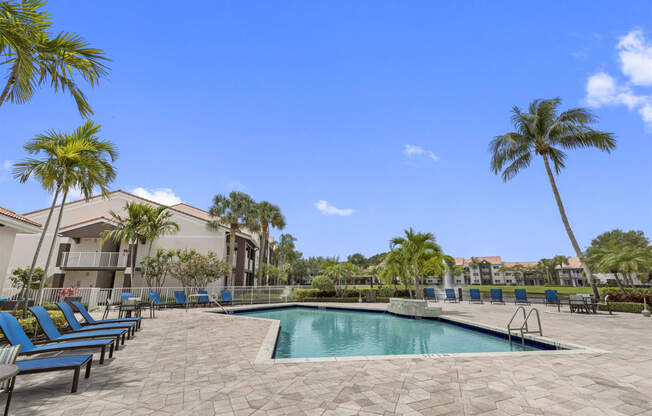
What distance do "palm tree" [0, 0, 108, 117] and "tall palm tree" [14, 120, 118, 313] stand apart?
7.54 ft

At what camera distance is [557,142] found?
1994 centimetres

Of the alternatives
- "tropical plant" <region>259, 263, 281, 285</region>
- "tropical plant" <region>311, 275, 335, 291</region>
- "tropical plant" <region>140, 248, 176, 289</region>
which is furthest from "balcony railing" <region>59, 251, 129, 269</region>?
"tropical plant" <region>259, 263, 281, 285</region>

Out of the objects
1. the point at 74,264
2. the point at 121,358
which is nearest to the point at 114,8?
the point at 121,358

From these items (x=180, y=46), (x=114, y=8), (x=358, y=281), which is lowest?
(x=358, y=281)

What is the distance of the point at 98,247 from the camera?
24156mm

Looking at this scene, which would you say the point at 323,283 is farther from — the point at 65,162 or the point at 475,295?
the point at 65,162

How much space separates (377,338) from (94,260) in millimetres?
23392

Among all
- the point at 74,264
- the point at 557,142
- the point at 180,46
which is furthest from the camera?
the point at 74,264

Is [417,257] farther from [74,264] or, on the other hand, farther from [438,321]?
[74,264]

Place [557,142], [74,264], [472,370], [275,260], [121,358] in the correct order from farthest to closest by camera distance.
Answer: [275,260] → [74,264] → [557,142] → [121,358] → [472,370]

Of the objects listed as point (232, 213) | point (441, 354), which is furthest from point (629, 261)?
point (232, 213)

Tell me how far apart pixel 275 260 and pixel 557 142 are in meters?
57.1

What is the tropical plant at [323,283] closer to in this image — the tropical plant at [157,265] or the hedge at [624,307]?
the tropical plant at [157,265]

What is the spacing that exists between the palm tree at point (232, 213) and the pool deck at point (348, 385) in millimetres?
19758
